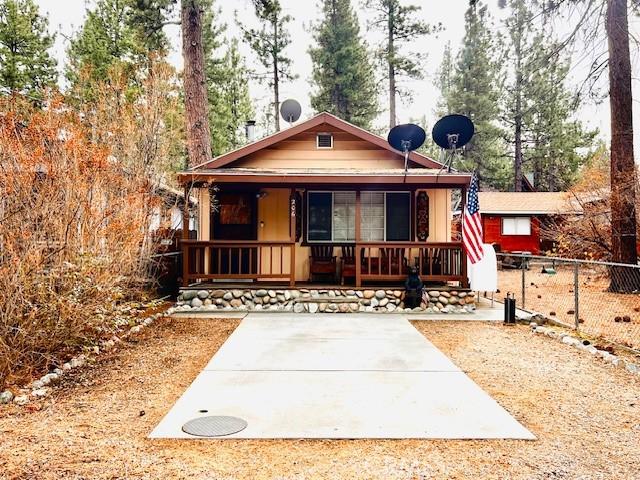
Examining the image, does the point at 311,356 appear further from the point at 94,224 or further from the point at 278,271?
the point at 278,271

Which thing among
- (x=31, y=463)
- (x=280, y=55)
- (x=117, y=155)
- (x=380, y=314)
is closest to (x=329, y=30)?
(x=280, y=55)

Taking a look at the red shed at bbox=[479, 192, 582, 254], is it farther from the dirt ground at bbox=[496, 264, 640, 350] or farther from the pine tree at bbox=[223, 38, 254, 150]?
the pine tree at bbox=[223, 38, 254, 150]

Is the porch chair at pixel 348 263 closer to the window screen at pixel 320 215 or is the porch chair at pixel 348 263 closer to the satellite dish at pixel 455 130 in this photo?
the window screen at pixel 320 215

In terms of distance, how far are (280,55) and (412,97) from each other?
7630 millimetres

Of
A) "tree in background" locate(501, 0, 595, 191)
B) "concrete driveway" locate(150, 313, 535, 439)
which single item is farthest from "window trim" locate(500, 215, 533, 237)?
"concrete driveway" locate(150, 313, 535, 439)

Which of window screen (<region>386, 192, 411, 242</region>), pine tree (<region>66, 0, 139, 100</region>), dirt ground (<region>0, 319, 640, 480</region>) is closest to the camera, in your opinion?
dirt ground (<region>0, 319, 640, 480</region>)

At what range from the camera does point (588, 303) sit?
9.71m

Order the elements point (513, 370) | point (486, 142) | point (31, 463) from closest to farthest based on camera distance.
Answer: point (31, 463), point (513, 370), point (486, 142)

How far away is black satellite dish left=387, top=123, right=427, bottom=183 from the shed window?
46.3ft

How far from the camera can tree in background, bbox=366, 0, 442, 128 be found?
78.6 feet

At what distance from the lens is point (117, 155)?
10.1 meters

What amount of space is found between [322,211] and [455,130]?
10.7 ft

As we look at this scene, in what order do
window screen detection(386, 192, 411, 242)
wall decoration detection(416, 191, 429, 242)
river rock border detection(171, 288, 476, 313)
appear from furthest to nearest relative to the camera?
window screen detection(386, 192, 411, 242)
wall decoration detection(416, 191, 429, 242)
river rock border detection(171, 288, 476, 313)

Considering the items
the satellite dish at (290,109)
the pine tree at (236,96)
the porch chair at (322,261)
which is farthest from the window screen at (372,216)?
the pine tree at (236,96)
